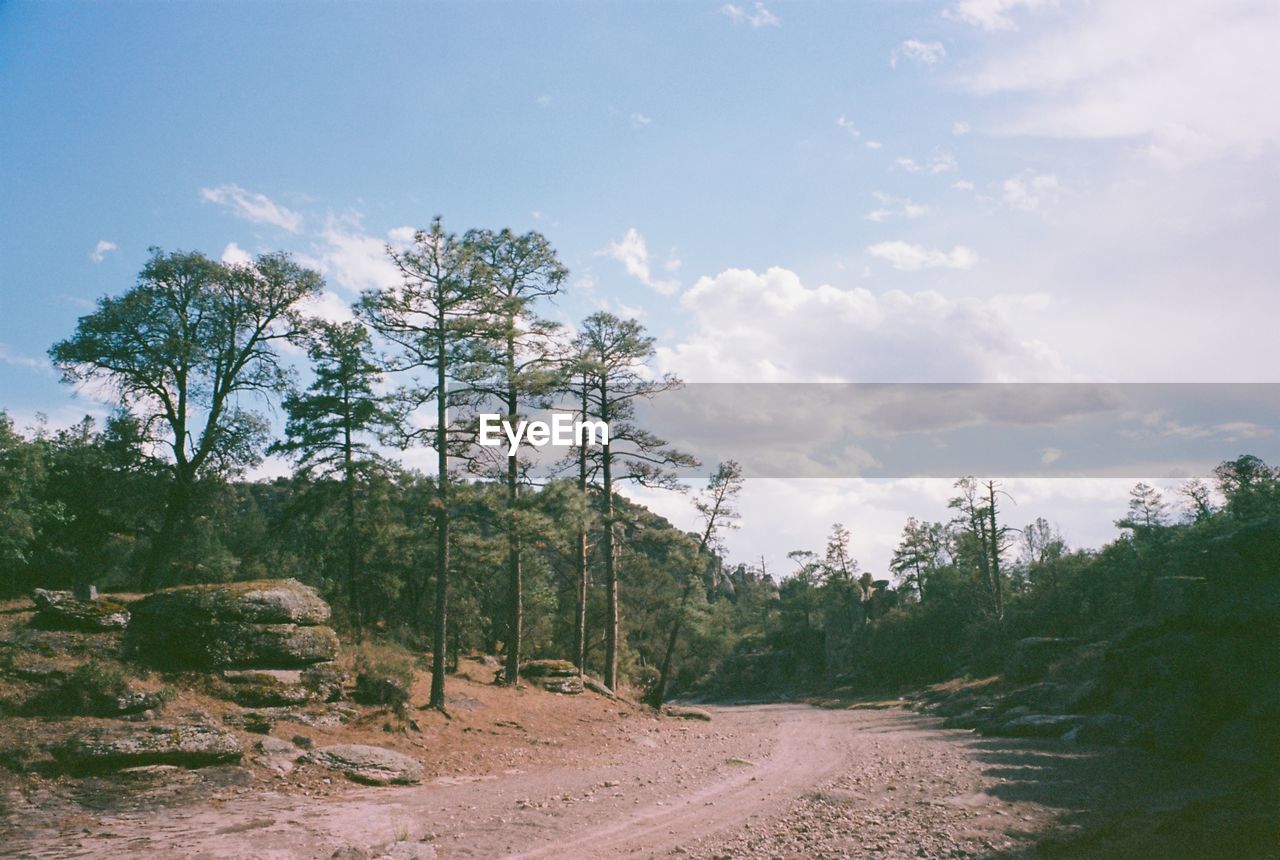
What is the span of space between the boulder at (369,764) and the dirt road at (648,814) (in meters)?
0.52

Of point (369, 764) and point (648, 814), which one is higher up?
point (369, 764)

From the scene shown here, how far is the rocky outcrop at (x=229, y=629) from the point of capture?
51.6ft

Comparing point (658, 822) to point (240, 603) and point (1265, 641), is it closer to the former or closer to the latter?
point (240, 603)

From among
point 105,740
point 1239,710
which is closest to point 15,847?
point 105,740

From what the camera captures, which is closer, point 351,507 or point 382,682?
point 382,682

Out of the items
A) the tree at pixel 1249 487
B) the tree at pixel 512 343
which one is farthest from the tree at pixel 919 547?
the tree at pixel 512 343

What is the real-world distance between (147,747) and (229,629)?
14.7 ft

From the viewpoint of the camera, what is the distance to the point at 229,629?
16.3m

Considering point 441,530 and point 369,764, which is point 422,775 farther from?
point 441,530

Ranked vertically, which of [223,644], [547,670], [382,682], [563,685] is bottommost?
[563,685]

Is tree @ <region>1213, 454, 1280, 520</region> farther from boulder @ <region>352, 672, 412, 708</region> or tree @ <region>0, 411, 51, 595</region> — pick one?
tree @ <region>0, 411, 51, 595</region>

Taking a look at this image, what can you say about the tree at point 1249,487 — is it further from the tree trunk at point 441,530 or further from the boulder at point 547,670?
the tree trunk at point 441,530

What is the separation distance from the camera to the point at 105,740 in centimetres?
1179

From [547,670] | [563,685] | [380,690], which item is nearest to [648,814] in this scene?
[380,690]
